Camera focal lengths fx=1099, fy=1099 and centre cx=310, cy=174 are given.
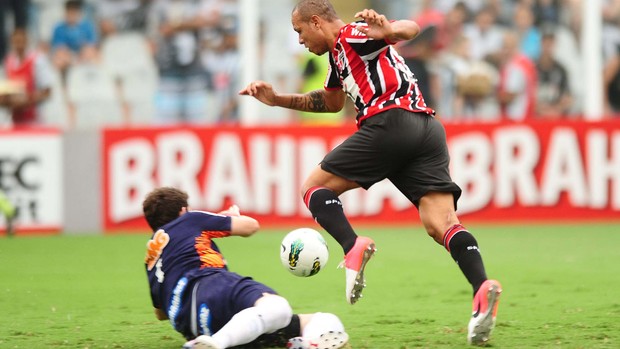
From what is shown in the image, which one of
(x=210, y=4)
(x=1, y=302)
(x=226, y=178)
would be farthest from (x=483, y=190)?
(x=1, y=302)

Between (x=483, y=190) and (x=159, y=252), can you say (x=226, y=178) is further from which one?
(x=159, y=252)

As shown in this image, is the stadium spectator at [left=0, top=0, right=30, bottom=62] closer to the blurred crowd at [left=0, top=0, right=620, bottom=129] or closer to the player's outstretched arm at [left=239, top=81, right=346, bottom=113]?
the blurred crowd at [left=0, top=0, right=620, bottom=129]

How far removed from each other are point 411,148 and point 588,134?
837 cm

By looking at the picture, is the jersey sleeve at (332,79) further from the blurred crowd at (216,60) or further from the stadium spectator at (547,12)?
the stadium spectator at (547,12)

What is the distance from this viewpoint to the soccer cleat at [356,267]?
232 inches

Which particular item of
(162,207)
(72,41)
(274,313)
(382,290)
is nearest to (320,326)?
(274,313)

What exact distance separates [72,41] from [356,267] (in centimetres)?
1089

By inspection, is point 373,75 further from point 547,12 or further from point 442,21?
point 547,12

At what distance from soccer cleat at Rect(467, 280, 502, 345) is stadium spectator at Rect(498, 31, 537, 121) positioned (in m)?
10.4

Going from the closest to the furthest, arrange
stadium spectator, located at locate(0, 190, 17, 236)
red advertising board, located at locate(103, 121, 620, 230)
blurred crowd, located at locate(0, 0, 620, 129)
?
stadium spectator, located at locate(0, 190, 17, 236) < red advertising board, located at locate(103, 121, 620, 230) < blurred crowd, located at locate(0, 0, 620, 129)

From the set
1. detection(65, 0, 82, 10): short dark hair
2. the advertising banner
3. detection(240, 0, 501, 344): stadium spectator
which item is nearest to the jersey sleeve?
detection(240, 0, 501, 344): stadium spectator

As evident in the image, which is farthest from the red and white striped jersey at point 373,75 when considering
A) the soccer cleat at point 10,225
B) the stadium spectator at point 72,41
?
the stadium spectator at point 72,41

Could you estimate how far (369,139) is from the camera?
20.4ft

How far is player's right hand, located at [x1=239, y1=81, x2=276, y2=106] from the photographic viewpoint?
270 inches
